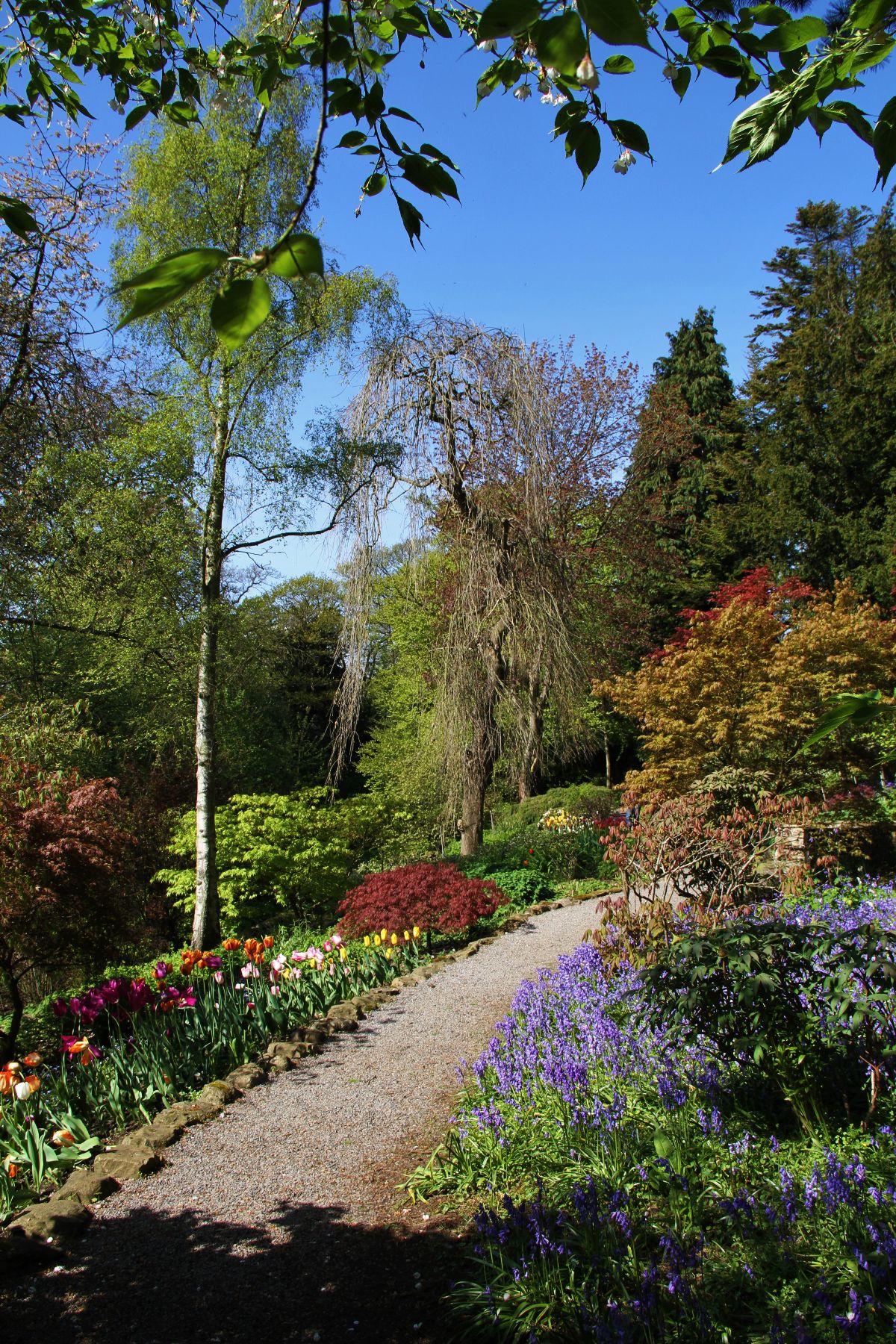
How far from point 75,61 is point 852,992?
4188 mm

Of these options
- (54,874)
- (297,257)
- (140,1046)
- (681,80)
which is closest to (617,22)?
(297,257)

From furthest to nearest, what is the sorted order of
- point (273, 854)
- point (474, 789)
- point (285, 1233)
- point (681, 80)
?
1. point (474, 789)
2. point (273, 854)
3. point (285, 1233)
4. point (681, 80)

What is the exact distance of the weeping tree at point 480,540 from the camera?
26.8ft

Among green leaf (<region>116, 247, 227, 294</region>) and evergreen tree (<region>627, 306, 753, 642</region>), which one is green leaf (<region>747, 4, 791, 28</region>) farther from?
evergreen tree (<region>627, 306, 753, 642</region>)

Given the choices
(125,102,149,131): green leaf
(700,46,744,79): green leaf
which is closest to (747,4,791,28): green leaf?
(700,46,744,79): green leaf

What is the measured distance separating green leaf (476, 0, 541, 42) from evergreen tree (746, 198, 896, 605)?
17.7 meters

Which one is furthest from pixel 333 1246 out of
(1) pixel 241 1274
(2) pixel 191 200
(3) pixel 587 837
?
(2) pixel 191 200

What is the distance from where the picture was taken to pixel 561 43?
747mm

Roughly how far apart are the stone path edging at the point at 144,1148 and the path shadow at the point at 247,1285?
0.12 m

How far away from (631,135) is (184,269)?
0.93 m

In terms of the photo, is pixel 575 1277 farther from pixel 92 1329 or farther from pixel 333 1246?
pixel 92 1329

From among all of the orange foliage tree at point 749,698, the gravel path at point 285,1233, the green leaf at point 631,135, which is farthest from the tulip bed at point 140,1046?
the green leaf at point 631,135

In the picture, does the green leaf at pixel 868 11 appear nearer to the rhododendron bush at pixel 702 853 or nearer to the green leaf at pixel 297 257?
the green leaf at pixel 297 257

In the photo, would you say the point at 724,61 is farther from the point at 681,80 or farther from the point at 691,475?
the point at 691,475
